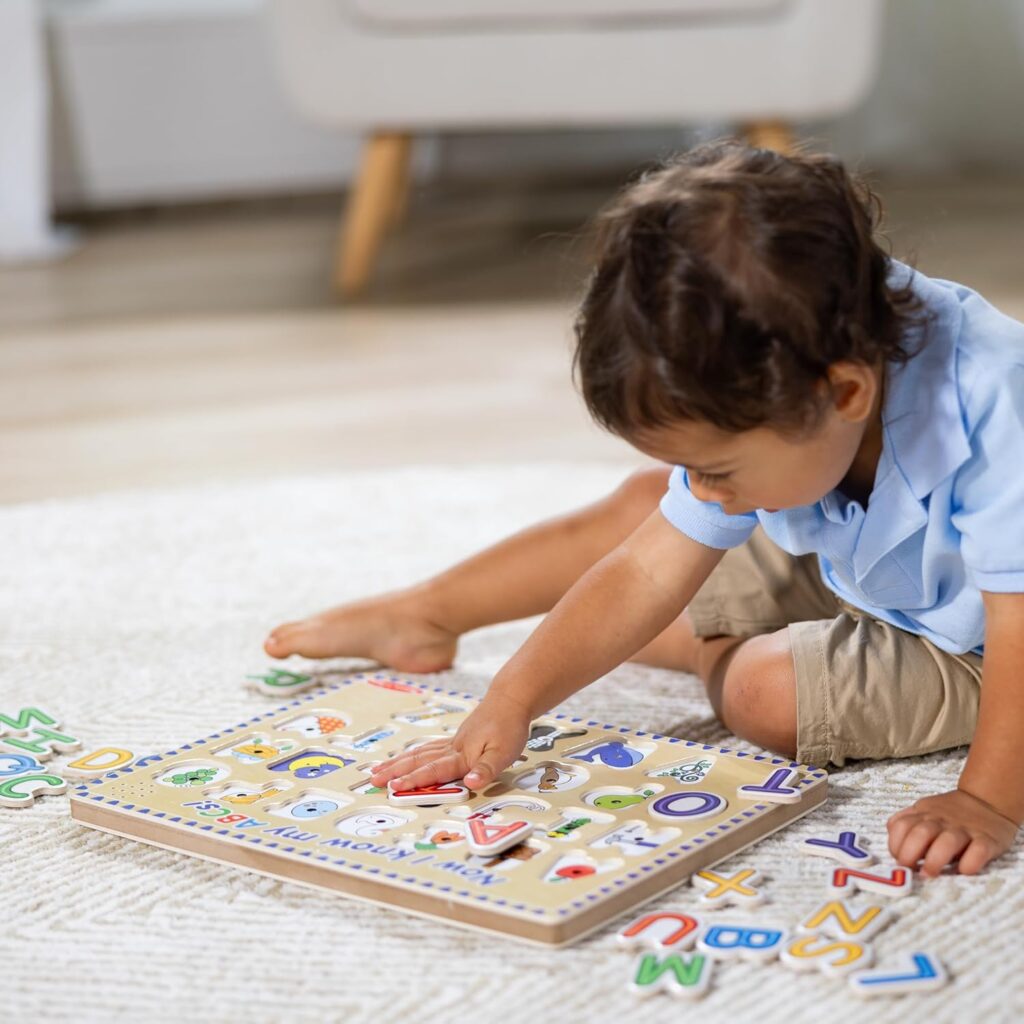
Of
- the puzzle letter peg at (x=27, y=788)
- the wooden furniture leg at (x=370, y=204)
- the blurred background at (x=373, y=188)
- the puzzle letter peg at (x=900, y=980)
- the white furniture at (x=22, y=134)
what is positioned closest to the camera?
the puzzle letter peg at (x=900, y=980)

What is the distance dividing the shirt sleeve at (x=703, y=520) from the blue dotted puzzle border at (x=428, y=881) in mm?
104

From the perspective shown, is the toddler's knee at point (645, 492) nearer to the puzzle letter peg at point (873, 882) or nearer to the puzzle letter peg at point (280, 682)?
the puzzle letter peg at point (280, 682)

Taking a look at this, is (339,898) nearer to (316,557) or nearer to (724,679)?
(724,679)

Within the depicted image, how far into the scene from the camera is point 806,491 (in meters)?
0.73

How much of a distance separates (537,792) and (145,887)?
0.18 meters

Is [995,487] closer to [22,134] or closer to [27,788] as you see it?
[27,788]

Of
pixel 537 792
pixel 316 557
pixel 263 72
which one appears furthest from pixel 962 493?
pixel 263 72

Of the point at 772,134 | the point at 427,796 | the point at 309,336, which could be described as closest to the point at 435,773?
the point at 427,796

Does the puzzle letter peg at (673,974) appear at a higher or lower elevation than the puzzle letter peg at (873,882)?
higher

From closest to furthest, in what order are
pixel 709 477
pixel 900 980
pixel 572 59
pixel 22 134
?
pixel 900 980
pixel 709 477
pixel 572 59
pixel 22 134

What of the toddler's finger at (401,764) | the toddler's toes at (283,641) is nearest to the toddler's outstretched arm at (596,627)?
the toddler's finger at (401,764)

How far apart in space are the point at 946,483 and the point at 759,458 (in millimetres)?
102

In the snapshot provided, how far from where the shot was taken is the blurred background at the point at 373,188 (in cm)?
163

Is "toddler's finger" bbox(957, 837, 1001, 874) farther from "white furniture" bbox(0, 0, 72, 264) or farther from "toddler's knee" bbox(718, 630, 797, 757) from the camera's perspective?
"white furniture" bbox(0, 0, 72, 264)
